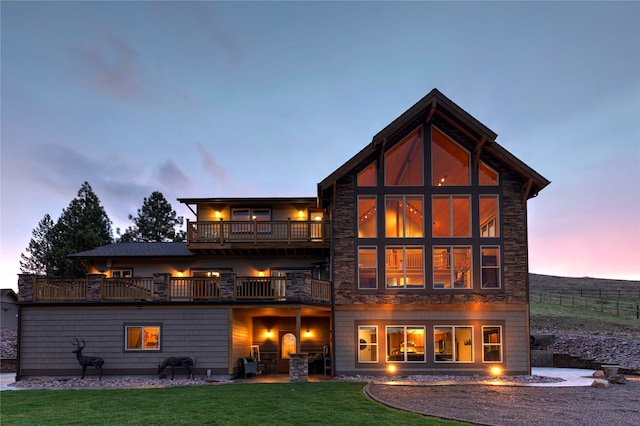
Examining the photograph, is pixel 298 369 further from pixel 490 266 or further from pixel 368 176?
pixel 490 266

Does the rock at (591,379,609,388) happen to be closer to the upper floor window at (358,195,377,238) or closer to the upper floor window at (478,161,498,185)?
the upper floor window at (478,161,498,185)

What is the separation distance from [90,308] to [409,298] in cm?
1153

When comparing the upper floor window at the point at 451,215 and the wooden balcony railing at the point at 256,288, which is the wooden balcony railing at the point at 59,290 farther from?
the upper floor window at the point at 451,215

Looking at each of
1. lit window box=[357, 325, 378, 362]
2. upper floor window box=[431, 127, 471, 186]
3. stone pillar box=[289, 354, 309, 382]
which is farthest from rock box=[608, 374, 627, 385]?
stone pillar box=[289, 354, 309, 382]

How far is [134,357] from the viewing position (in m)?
18.1

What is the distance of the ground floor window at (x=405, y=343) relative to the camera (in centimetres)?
1914

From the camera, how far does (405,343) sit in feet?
63.1

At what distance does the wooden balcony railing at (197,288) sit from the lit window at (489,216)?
33.3 ft

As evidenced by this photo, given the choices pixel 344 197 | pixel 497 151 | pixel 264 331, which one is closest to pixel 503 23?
pixel 497 151

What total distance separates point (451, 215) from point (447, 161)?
2.13 m

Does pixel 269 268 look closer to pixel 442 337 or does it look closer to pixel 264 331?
pixel 264 331

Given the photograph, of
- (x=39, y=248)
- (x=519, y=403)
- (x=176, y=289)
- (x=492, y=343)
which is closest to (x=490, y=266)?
(x=492, y=343)

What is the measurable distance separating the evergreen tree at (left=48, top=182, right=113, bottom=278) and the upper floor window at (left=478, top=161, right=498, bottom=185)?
28.3 m

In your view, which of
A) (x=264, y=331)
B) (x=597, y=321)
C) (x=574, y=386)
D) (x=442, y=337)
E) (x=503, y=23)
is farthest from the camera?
(x=597, y=321)
